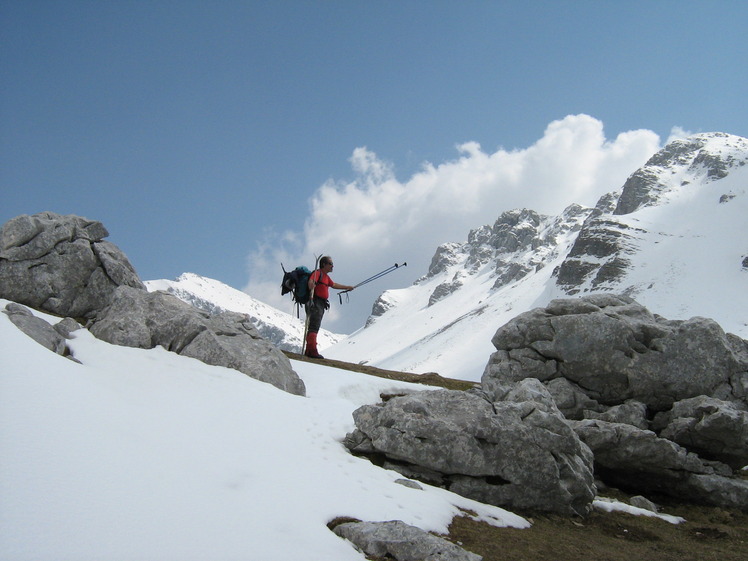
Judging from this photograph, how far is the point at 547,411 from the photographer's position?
46.8 feet

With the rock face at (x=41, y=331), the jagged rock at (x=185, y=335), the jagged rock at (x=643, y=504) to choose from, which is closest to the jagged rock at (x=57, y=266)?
the jagged rock at (x=185, y=335)

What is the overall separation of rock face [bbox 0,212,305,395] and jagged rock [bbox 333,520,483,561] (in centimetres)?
909

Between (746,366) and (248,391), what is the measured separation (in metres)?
21.3

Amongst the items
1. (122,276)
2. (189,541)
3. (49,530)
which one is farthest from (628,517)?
(122,276)

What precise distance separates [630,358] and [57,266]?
25823 millimetres

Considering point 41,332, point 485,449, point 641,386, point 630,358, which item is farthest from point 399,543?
point 630,358

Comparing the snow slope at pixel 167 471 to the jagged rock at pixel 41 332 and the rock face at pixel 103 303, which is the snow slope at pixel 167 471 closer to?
the jagged rock at pixel 41 332

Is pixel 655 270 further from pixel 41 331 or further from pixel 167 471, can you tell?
pixel 167 471

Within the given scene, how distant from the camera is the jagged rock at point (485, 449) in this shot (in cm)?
1248

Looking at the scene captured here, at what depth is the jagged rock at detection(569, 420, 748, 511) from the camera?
15727 mm

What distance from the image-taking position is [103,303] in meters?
23.5

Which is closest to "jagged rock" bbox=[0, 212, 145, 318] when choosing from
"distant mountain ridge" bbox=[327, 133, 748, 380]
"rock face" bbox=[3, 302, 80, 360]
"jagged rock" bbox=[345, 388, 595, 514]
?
"rock face" bbox=[3, 302, 80, 360]

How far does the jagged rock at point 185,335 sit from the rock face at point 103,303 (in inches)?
1.2

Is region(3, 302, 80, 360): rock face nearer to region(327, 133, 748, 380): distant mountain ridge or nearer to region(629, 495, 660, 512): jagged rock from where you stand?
region(629, 495, 660, 512): jagged rock
